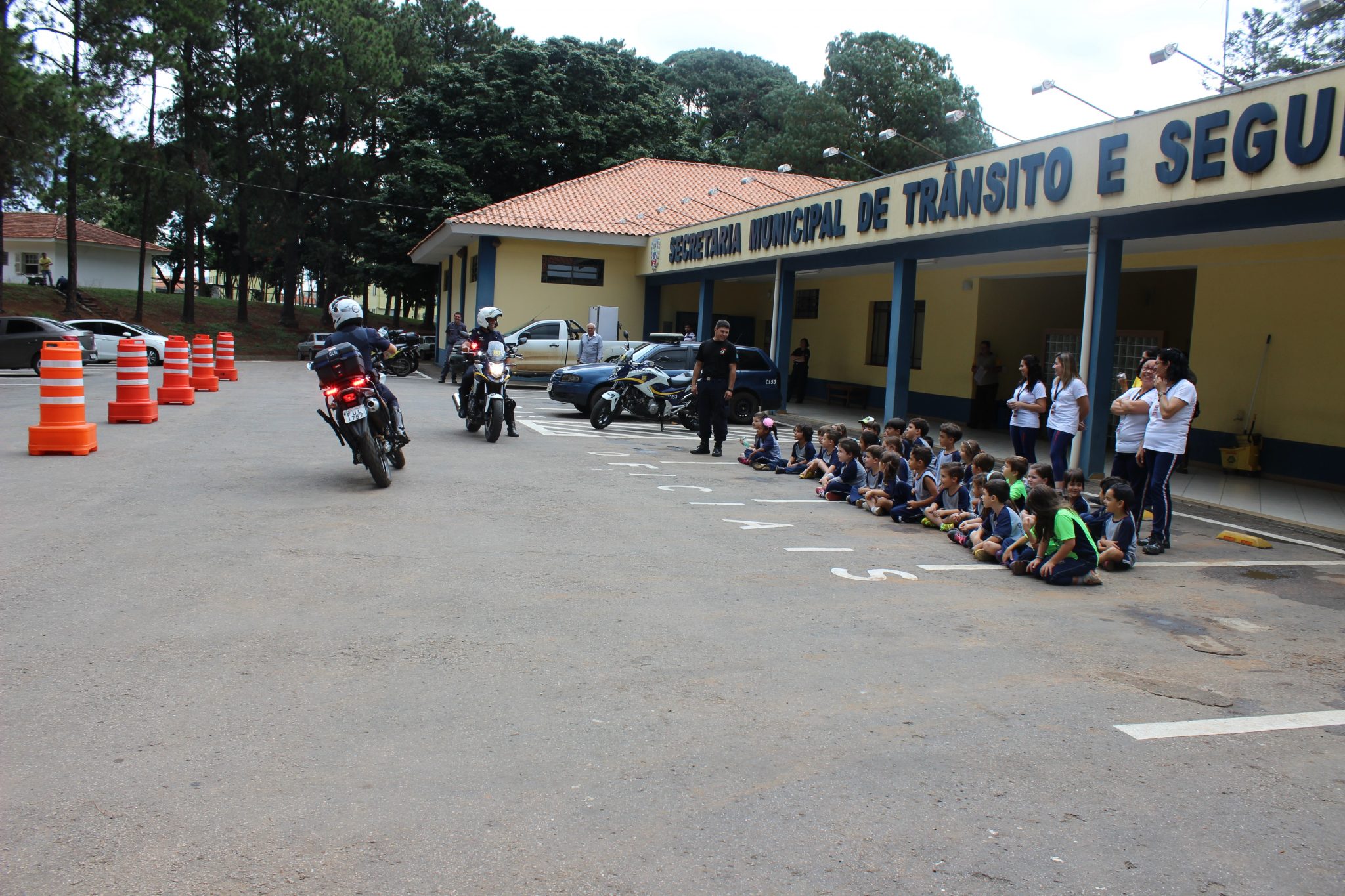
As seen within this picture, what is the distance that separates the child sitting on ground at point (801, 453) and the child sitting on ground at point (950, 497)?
311cm

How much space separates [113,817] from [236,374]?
2382cm

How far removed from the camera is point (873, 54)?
54.2 m

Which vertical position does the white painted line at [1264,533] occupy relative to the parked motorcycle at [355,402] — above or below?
below

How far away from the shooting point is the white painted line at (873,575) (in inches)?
284

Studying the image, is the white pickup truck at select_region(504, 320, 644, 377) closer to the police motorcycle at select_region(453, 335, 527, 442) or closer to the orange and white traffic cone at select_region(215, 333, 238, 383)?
the orange and white traffic cone at select_region(215, 333, 238, 383)

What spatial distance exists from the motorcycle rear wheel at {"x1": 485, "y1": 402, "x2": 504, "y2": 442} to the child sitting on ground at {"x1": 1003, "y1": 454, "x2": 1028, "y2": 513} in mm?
7111

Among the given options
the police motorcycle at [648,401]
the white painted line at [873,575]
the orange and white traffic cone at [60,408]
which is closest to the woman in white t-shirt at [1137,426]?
the white painted line at [873,575]

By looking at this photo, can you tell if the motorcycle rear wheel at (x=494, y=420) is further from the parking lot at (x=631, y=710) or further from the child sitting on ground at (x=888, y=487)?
the child sitting on ground at (x=888, y=487)

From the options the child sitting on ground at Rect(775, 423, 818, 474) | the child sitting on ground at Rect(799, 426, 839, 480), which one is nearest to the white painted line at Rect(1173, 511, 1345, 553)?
the child sitting on ground at Rect(799, 426, 839, 480)

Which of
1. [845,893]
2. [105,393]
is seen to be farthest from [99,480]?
[105,393]

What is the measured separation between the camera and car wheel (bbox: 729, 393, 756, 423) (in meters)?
19.7

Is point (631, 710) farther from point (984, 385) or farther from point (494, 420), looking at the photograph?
point (984, 385)

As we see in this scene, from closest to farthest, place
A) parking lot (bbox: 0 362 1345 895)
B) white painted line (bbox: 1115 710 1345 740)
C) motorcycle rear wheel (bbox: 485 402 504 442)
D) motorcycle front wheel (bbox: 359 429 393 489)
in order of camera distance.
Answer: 1. parking lot (bbox: 0 362 1345 895)
2. white painted line (bbox: 1115 710 1345 740)
3. motorcycle front wheel (bbox: 359 429 393 489)
4. motorcycle rear wheel (bbox: 485 402 504 442)

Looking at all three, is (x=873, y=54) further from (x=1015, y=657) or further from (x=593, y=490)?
(x=1015, y=657)
